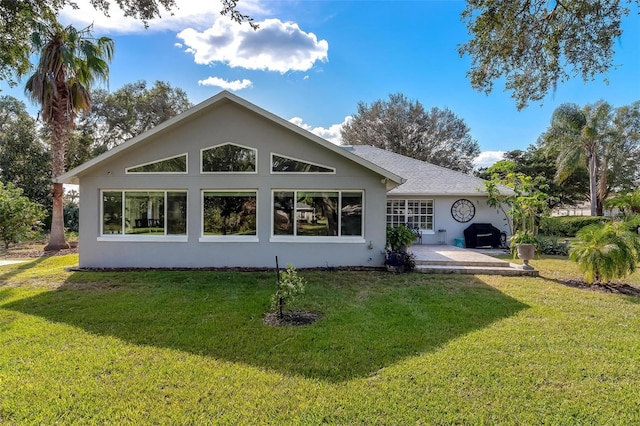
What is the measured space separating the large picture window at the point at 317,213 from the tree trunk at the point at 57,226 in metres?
10.0

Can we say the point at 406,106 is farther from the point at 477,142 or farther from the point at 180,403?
the point at 180,403

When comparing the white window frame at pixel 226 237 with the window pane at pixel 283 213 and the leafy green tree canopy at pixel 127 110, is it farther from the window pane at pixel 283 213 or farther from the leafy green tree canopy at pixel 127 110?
Result: the leafy green tree canopy at pixel 127 110

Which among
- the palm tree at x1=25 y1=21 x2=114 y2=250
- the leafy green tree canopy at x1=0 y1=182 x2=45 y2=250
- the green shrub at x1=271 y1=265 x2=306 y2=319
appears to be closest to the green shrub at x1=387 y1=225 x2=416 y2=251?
the green shrub at x1=271 y1=265 x2=306 y2=319

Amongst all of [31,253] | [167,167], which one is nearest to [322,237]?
[167,167]

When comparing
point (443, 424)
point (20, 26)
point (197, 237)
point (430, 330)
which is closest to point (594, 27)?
point (430, 330)

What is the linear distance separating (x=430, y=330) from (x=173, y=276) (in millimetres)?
6907

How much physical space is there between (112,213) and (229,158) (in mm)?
3961

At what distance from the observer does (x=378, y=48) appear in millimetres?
13711

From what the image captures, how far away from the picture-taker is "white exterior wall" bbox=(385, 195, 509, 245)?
15.2 m

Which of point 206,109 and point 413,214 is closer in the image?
point 206,109

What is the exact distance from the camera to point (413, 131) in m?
34.0

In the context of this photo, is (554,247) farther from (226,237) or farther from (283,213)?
(226,237)

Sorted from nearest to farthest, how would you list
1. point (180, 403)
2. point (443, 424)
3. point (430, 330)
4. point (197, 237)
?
point (443, 424) < point (180, 403) < point (430, 330) < point (197, 237)

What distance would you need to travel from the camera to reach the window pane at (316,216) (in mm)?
10094
